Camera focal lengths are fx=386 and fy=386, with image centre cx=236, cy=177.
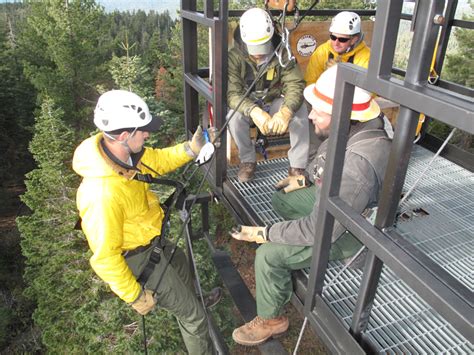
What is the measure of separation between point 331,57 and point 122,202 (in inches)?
134

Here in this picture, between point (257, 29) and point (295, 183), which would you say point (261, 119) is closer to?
point (295, 183)

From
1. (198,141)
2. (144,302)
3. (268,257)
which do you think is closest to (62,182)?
(198,141)

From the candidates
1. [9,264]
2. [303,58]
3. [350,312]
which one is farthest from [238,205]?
[9,264]

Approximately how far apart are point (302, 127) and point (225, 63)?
3.89 ft

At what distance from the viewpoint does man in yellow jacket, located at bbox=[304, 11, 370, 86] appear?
4.89 metres

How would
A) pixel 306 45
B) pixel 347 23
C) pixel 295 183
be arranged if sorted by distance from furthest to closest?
pixel 306 45 → pixel 347 23 → pixel 295 183

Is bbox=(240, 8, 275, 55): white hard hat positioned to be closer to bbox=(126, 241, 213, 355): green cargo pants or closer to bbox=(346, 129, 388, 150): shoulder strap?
bbox=(346, 129, 388, 150): shoulder strap

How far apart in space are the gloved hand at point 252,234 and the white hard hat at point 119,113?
122 centimetres

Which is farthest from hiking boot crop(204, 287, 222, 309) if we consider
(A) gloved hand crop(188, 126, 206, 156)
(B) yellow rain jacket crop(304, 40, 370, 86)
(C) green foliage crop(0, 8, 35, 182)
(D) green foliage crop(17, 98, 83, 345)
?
(C) green foliage crop(0, 8, 35, 182)

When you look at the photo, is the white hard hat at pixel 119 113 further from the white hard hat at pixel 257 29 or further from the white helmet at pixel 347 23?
the white helmet at pixel 347 23

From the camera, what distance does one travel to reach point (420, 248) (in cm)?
346

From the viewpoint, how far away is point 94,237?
3133mm

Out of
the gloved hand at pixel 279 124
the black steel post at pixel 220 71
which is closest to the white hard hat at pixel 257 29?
the black steel post at pixel 220 71

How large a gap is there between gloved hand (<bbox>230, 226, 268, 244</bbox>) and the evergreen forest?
8.31 metres
